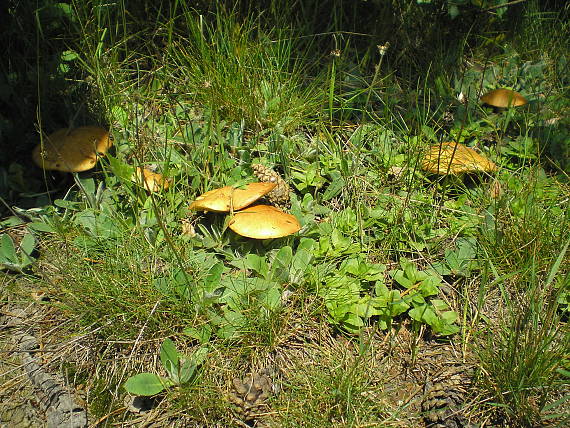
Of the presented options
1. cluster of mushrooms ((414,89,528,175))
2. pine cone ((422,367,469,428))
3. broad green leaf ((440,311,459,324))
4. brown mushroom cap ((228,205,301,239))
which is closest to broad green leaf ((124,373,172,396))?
brown mushroom cap ((228,205,301,239))

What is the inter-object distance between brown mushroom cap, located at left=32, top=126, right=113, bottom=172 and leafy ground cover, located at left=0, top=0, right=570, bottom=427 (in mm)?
90

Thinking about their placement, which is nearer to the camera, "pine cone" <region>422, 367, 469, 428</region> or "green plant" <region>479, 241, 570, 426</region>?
"green plant" <region>479, 241, 570, 426</region>

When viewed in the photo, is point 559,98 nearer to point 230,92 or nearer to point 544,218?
point 544,218

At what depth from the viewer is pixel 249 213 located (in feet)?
7.05

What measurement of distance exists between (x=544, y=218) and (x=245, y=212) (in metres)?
1.32

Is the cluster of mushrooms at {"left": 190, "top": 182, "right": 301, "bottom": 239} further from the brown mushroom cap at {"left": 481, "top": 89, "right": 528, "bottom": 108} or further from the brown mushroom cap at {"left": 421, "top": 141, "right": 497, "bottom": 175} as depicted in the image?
the brown mushroom cap at {"left": 481, "top": 89, "right": 528, "bottom": 108}

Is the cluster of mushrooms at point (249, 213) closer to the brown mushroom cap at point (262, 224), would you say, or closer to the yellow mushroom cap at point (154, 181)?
the brown mushroom cap at point (262, 224)

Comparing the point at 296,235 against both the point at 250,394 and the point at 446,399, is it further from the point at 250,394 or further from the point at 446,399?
the point at 446,399

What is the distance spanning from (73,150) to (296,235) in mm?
1152

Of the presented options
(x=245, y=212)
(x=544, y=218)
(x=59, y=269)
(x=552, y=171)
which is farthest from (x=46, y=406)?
(x=552, y=171)

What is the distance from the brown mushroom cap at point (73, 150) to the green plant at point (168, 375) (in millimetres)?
1022

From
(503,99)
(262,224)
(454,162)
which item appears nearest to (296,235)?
(262,224)

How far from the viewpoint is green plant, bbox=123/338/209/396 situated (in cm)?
177

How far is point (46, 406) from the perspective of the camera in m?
1.82
